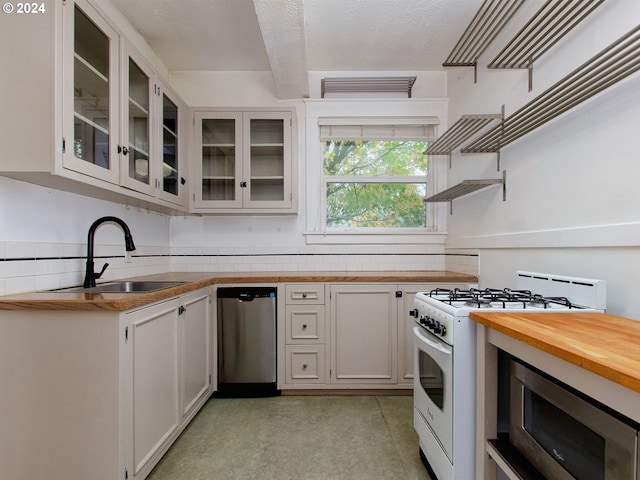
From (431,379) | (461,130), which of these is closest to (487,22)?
(461,130)

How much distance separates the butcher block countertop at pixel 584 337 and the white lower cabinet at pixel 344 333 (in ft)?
4.06

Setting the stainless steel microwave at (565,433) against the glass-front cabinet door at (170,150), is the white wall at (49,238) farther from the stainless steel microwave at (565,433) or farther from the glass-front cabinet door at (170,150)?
the stainless steel microwave at (565,433)

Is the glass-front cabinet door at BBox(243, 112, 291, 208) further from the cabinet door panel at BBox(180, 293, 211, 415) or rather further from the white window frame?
the cabinet door panel at BBox(180, 293, 211, 415)

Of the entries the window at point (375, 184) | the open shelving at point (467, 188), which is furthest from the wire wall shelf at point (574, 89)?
the window at point (375, 184)

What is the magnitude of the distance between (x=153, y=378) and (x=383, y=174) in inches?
98.0

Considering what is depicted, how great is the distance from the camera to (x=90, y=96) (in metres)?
1.58

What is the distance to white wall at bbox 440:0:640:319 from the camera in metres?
1.27

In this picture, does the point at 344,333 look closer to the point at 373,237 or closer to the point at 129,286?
the point at 373,237

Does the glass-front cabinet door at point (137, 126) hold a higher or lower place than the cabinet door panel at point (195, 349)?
higher

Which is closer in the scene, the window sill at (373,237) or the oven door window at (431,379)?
the oven door window at (431,379)

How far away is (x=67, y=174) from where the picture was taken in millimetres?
1407

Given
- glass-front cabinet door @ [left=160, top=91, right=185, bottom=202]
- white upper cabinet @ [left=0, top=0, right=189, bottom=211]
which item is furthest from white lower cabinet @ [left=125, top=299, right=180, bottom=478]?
glass-front cabinet door @ [left=160, top=91, right=185, bottom=202]

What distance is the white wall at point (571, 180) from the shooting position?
4.17ft

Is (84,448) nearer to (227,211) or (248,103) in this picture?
(227,211)
